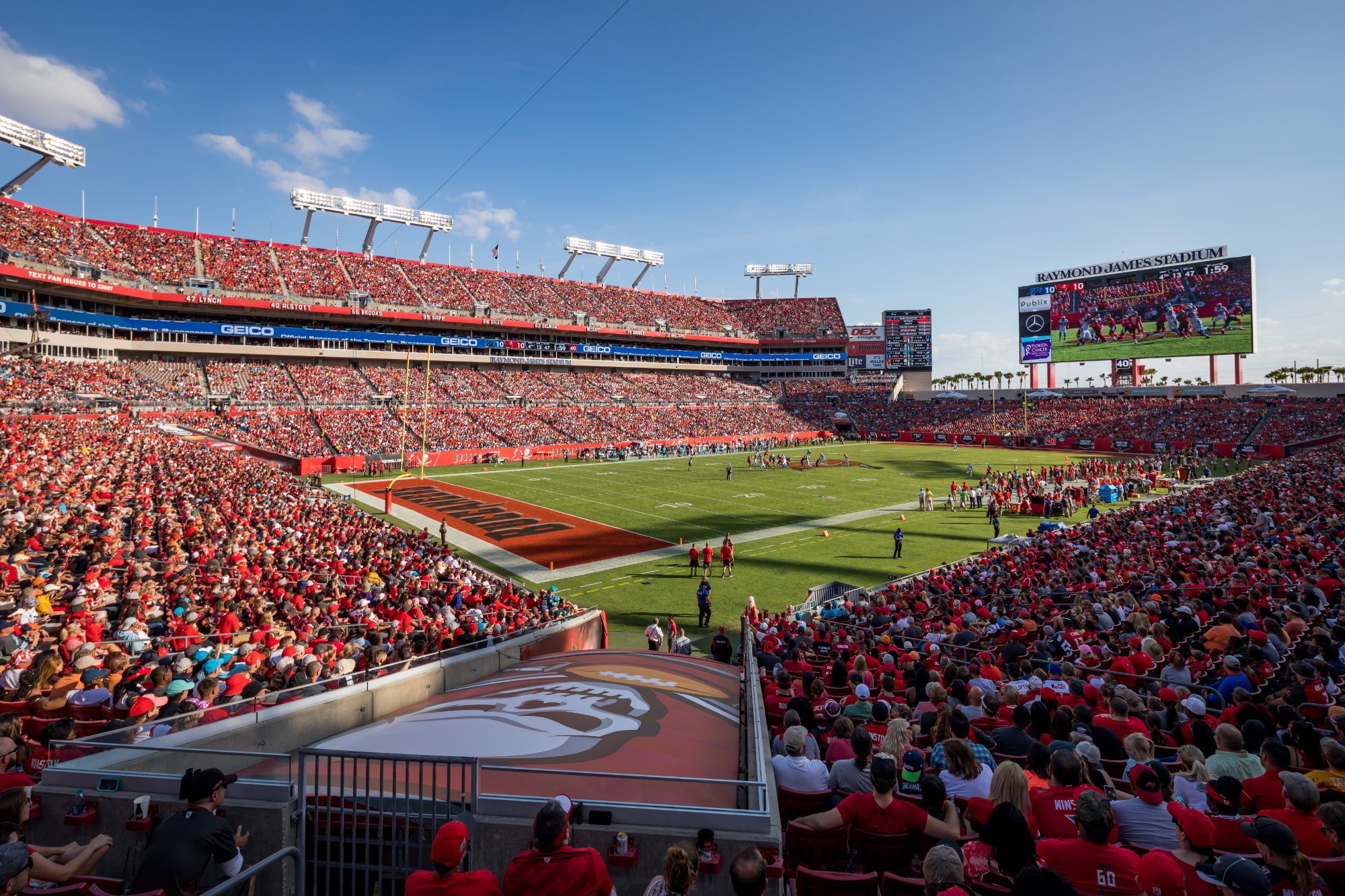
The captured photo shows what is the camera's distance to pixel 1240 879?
3029mm

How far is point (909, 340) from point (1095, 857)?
3750 inches

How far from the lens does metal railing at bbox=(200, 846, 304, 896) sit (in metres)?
2.89

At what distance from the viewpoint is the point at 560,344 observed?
7962cm

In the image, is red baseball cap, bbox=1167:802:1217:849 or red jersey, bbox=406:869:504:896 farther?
red baseball cap, bbox=1167:802:1217:849

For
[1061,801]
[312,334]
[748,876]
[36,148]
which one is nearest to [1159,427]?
[1061,801]

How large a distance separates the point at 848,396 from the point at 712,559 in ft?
234

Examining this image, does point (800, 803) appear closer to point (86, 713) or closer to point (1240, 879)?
point (1240, 879)

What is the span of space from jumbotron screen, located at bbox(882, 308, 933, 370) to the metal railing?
95.3 meters

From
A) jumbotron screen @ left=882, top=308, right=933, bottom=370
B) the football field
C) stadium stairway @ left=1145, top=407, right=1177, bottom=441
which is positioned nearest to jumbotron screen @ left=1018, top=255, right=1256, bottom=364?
stadium stairway @ left=1145, top=407, right=1177, bottom=441

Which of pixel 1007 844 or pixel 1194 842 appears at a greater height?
pixel 1007 844

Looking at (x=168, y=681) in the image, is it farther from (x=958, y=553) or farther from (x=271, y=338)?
(x=271, y=338)

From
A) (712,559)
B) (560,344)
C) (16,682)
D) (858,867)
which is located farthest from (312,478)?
(560,344)

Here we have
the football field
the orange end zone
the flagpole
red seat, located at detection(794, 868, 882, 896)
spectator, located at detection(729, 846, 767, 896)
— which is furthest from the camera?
the flagpole

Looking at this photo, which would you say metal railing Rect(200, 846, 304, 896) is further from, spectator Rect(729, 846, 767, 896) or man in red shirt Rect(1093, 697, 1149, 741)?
man in red shirt Rect(1093, 697, 1149, 741)
